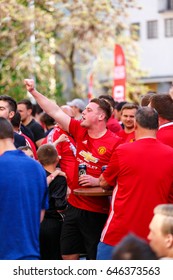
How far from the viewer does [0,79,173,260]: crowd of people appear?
7.39 meters

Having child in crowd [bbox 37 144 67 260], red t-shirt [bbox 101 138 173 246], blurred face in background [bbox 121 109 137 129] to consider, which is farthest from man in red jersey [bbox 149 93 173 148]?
blurred face in background [bbox 121 109 137 129]

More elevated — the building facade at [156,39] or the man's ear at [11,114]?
the man's ear at [11,114]

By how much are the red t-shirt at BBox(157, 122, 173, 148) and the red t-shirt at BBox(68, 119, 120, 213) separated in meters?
0.74

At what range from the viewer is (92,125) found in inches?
389

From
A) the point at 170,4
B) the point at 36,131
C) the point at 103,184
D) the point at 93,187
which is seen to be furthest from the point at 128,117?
the point at 170,4

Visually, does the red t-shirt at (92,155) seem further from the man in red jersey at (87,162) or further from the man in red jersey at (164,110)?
the man in red jersey at (164,110)

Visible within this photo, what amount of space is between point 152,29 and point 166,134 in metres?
45.1

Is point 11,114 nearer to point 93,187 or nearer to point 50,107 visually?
point 50,107

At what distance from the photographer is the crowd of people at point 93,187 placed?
7391 mm

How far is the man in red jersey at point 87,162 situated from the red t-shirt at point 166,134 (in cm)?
74

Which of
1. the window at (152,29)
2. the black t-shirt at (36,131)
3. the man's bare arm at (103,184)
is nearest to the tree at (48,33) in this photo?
the black t-shirt at (36,131)

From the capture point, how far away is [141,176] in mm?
8289

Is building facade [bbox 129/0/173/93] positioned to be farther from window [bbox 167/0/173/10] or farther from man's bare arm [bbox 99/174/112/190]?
man's bare arm [bbox 99/174/112/190]

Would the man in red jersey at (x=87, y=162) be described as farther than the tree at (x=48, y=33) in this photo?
No
